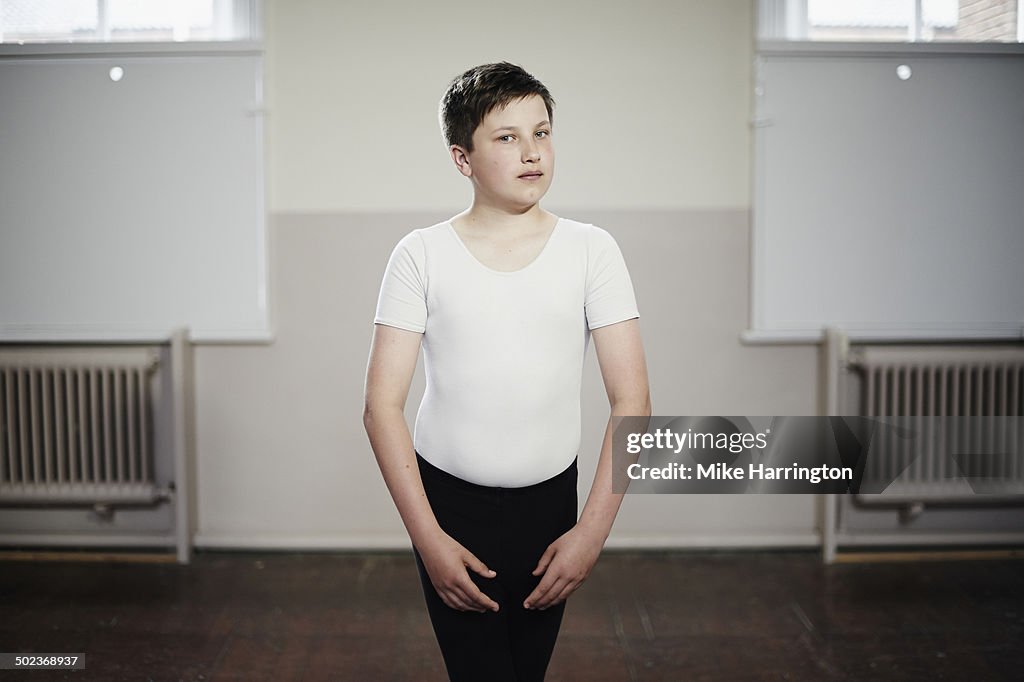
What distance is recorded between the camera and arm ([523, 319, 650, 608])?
107 cm

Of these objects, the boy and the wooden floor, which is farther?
the wooden floor

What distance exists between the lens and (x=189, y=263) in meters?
2.78

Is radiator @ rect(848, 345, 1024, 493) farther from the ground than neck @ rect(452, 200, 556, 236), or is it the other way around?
neck @ rect(452, 200, 556, 236)

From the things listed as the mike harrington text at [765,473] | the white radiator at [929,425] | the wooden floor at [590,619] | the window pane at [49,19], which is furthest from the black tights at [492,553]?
the window pane at [49,19]

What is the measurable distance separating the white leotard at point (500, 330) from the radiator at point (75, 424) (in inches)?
79.0

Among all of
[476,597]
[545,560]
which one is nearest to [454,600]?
[476,597]

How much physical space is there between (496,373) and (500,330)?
2.3 inches

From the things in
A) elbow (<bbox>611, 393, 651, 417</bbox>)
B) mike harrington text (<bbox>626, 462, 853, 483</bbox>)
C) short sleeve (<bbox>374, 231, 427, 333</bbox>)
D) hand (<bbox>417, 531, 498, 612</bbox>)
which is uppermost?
short sleeve (<bbox>374, 231, 427, 333</bbox>)

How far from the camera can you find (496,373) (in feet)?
3.51

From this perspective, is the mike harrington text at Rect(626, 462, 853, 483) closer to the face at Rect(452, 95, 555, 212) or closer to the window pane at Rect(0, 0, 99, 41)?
the face at Rect(452, 95, 555, 212)

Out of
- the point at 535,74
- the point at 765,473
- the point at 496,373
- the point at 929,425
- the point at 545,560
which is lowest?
the point at 765,473

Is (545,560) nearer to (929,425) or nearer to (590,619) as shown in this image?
(590,619)

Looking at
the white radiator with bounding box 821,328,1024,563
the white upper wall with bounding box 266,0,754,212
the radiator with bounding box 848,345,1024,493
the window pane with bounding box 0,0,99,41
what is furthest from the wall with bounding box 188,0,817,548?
the window pane with bounding box 0,0,99,41

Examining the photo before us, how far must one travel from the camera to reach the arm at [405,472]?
3.43 ft
